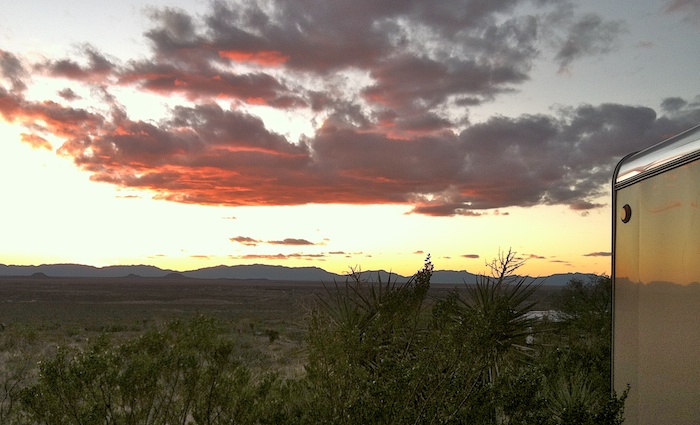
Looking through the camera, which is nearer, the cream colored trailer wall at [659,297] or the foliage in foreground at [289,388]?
the cream colored trailer wall at [659,297]

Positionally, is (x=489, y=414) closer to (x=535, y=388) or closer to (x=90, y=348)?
(x=535, y=388)

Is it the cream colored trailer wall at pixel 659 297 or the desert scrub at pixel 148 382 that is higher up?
the cream colored trailer wall at pixel 659 297

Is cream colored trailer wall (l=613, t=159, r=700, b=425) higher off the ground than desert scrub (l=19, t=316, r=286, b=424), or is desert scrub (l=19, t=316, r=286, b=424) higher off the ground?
cream colored trailer wall (l=613, t=159, r=700, b=425)

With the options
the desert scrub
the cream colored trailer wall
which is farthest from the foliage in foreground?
the cream colored trailer wall

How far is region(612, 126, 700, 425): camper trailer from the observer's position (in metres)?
3.65

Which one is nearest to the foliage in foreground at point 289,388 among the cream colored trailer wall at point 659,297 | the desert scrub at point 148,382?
the desert scrub at point 148,382

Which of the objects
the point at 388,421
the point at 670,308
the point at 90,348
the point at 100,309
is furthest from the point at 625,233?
the point at 100,309

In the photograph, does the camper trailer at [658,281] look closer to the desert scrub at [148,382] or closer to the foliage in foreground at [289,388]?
the foliage in foreground at [289,388]

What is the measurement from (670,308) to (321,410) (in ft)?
8.86

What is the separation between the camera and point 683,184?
3838mm

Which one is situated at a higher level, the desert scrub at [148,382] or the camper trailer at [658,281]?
the camper trailer at [658,281]

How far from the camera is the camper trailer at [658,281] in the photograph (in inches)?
144

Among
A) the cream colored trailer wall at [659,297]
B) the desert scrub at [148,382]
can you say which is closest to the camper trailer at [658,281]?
the cream colored trailer wall at [659,297]

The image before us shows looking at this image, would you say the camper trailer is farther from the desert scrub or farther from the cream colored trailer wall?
the desert scrub
